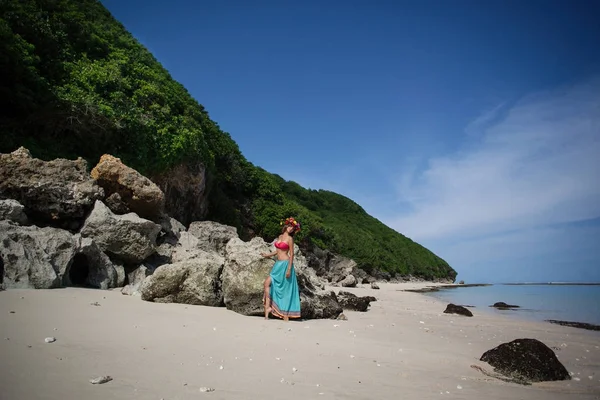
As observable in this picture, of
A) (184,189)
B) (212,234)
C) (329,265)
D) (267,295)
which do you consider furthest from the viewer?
(329,265)

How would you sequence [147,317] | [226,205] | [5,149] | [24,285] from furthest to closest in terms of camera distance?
[226,205]
[5,149]
[24,285]
[147,317]

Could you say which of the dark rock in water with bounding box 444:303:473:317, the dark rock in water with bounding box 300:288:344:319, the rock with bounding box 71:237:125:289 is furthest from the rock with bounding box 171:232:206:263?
the dark rock in water with bounding box 444:303:473:317

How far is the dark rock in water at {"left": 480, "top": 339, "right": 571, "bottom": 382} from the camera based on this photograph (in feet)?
15.2

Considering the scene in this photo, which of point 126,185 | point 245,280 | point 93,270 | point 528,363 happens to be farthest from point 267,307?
point 126,185

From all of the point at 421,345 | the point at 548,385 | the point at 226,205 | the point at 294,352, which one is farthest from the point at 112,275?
the point at 226,205

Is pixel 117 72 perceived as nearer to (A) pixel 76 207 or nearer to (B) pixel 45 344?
(A) pixel 76 207

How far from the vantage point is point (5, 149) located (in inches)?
490

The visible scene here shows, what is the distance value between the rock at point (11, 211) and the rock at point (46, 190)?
1.12m

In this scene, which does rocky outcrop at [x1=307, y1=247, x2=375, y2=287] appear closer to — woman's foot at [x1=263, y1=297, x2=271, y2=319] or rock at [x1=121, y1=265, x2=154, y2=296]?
rock at [x1=121, y1=265, x2=154, y2=296]

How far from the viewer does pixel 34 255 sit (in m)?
7.34

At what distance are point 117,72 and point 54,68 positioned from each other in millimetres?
2802

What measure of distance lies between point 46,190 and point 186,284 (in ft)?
17.2

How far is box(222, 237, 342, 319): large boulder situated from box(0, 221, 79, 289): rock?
142 inches

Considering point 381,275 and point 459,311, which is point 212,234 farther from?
point 381,275
